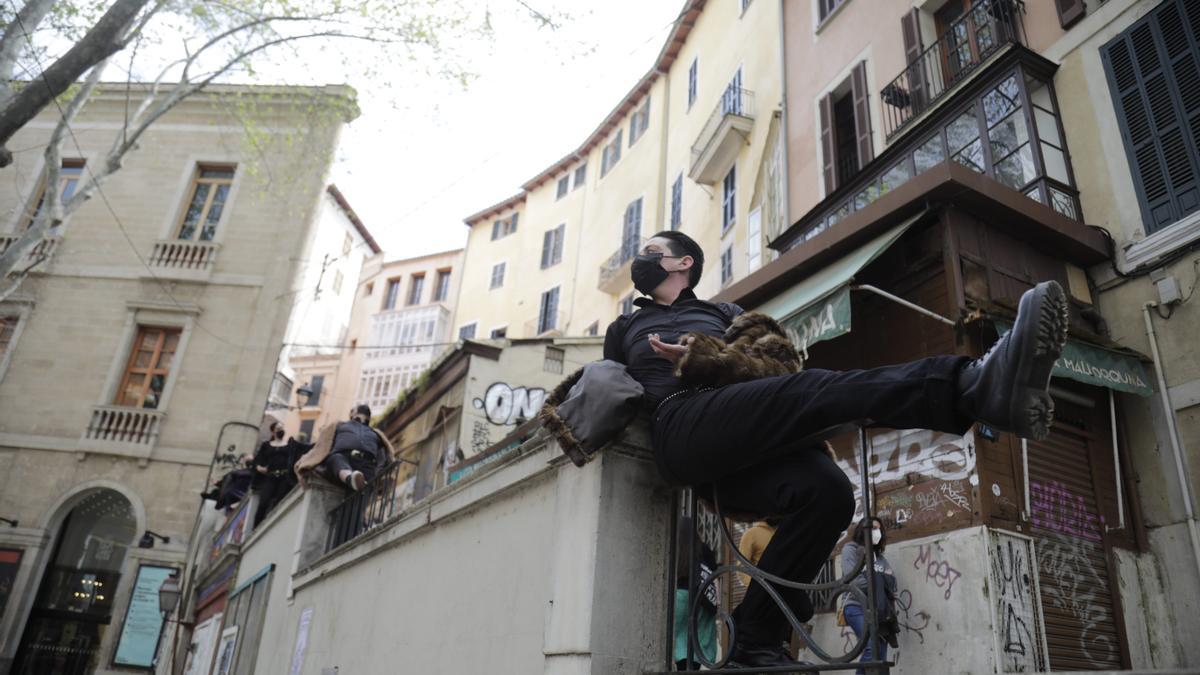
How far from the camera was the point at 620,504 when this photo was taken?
2.83m

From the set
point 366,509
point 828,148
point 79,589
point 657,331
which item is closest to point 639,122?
point 828,148

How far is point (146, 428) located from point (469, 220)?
18.5 m

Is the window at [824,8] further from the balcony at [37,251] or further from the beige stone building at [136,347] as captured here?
the balcony at [37,251]

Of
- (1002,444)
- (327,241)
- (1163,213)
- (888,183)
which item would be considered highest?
(327,241)

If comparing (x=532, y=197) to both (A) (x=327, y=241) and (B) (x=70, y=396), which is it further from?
(B) (x=70, y=396)

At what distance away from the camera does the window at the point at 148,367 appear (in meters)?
19.2

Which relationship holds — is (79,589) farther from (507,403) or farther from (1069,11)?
(1069,11)

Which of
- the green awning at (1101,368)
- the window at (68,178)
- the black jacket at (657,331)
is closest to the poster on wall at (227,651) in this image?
the black jacket at (657,331)

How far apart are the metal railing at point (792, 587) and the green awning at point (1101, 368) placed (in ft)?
17.7

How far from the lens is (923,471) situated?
717 cm

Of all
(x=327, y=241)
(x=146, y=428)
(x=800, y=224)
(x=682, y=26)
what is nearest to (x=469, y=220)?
(x=327, y=241)

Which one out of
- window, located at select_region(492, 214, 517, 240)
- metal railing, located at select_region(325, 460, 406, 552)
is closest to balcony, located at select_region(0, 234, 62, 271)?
window, located at select_region(492, 214, 517, 240)

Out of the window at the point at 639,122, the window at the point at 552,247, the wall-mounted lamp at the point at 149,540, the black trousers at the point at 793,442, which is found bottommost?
the black trousers at the point at 793,442

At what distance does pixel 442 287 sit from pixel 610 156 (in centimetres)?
1406
